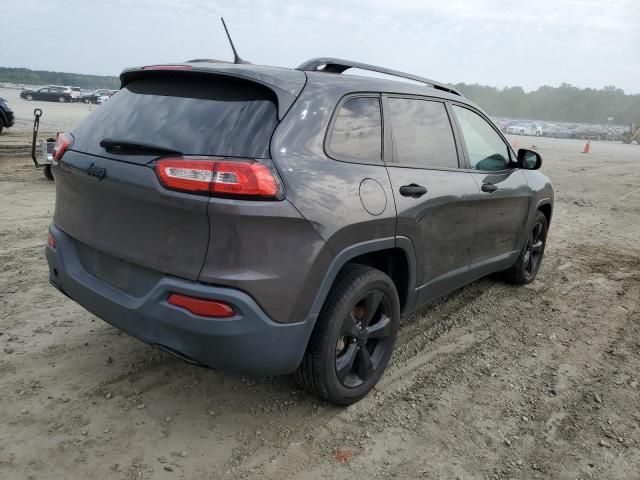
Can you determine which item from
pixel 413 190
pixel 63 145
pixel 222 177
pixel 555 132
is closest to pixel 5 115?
pixel 63 145

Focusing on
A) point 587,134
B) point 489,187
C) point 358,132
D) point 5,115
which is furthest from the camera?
point 587,134

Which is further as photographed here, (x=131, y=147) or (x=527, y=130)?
(x=527, y=130)

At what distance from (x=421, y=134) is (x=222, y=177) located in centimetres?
158

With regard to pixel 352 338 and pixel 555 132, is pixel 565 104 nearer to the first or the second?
pixel 555 132

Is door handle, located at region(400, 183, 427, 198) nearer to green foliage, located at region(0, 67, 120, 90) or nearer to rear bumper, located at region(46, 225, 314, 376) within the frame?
rear bumper, located at region(46, 225, 314, 376)

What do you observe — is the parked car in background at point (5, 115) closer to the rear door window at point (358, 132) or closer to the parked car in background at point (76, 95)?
the rear door window at point (358, 132)

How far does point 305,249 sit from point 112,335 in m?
1.91

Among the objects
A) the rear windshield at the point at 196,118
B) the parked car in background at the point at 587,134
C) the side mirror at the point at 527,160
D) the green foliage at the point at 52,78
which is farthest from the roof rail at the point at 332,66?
the green foliage at the point at 52,78

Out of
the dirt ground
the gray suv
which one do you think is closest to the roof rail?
the gray suv

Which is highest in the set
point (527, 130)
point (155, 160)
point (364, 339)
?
point (527, 130)

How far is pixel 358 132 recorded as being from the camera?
9.40 feet

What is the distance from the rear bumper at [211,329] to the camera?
90.0 inches

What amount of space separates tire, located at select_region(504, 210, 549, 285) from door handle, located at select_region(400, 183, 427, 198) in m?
2.16

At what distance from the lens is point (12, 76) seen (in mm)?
116188
